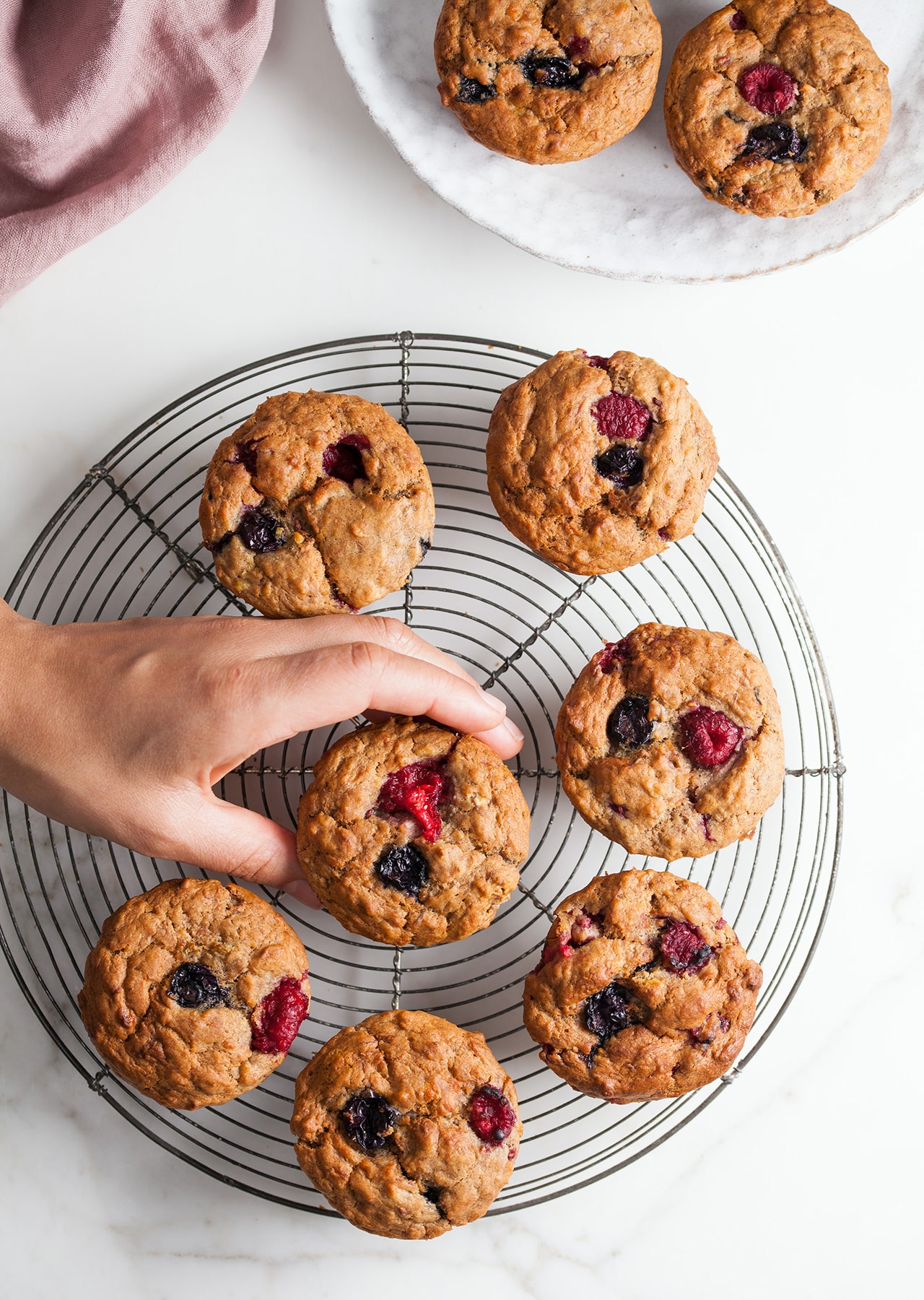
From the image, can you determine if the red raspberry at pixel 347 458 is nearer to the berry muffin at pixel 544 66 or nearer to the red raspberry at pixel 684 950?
the berry muffin at pixel 544 66

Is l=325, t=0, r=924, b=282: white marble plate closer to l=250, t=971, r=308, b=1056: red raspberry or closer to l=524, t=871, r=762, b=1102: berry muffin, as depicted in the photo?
l=524, t=871, r=762, b=1102: berry muffin

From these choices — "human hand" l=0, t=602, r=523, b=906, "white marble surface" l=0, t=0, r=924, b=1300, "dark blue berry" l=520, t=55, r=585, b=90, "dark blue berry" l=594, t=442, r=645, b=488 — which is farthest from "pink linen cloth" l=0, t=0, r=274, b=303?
"dark blue berry" l=594, t=442, r=645, b=488

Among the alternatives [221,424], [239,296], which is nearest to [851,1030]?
[221,424]

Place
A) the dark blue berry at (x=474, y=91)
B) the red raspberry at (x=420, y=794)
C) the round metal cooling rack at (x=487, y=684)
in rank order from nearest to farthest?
1. the red raspberry at (x=420, y=794)
2. the dark blue berry at (x=474, y=91)
3. the round metal cooling rack at (x=487, y=684)

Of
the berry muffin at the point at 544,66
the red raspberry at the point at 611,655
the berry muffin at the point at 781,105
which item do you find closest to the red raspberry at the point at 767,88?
the berry muffin at the point at 781,105

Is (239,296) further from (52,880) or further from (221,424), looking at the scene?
(52,880)

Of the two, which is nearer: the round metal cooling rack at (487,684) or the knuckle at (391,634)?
the knuckle at (391,634)

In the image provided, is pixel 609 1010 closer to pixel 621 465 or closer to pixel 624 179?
pixel 621 465
